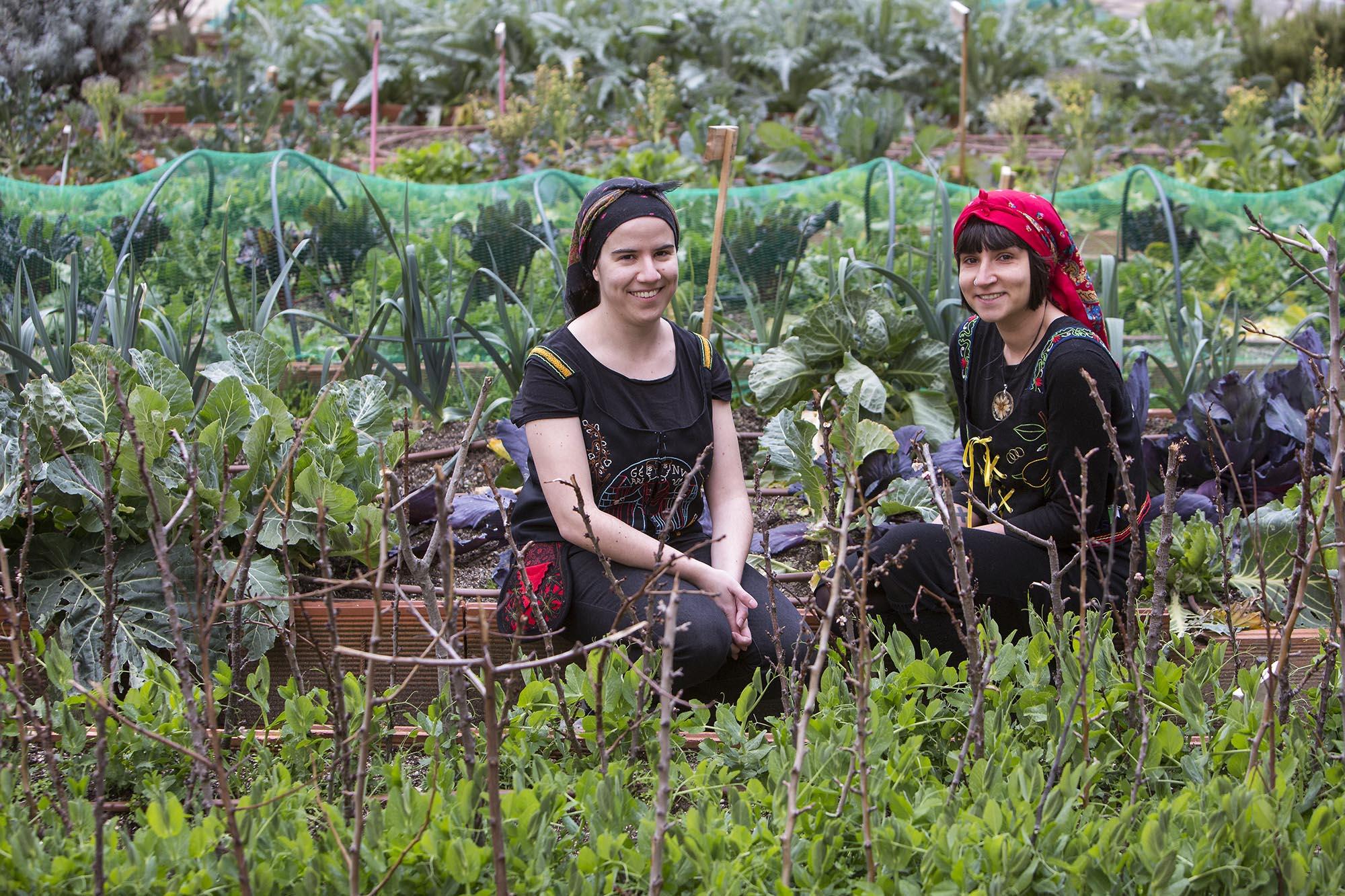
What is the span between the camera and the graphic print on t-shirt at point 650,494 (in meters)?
2.57

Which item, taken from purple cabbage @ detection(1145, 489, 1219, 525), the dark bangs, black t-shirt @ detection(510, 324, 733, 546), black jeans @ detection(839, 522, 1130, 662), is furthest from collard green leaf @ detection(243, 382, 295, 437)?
purple cabbage @ detection(1145, 489, 1219, 525)

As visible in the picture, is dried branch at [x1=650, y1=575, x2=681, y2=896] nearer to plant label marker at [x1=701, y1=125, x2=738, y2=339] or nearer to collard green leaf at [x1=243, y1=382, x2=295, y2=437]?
collard green leaf at [x1=243, y1=382, x2=295, y2=437]

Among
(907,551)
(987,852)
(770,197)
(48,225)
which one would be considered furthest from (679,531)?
(48,225)

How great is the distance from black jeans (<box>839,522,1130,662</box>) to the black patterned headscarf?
796mm

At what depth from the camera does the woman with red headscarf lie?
97.4 inches

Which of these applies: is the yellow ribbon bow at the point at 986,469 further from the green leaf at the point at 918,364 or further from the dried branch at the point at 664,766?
the dried branch at the point at 664,766

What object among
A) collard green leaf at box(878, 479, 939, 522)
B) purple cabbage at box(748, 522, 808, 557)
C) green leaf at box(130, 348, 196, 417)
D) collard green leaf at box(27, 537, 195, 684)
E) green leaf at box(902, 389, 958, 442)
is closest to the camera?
collard green leaf at box(27, 537, 195, 684)

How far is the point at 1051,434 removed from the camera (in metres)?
2.49

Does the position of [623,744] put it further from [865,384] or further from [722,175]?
[722,175]

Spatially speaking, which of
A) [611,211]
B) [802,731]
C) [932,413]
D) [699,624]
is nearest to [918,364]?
[932,413]

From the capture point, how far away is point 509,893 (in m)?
1.54

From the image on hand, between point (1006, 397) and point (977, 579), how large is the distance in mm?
393

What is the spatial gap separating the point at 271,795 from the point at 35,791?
513 millimetres

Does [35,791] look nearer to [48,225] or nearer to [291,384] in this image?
[291,384]
